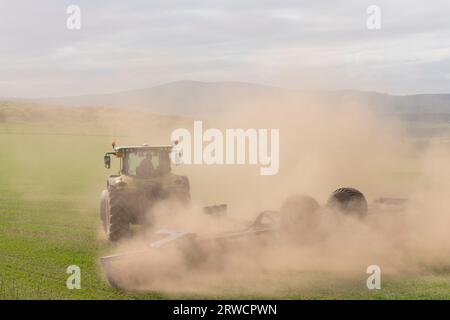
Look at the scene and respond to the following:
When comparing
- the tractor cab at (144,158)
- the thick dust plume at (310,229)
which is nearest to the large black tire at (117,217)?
the thick dust plume at (310,229)

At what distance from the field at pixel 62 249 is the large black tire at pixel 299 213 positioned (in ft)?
5.53

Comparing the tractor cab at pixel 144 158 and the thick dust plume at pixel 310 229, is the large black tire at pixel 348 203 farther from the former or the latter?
the tractor cab at pixel 144 158

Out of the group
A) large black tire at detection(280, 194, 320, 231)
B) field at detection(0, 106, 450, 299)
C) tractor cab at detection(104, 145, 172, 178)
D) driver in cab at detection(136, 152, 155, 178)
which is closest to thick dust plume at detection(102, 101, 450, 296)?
large black tire at detection(280, 194, 320, 231)

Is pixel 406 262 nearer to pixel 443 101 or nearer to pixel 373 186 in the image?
pixel 373 186

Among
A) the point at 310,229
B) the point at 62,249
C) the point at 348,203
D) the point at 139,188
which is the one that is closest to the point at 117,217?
the point at 139,188

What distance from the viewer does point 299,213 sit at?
14289 millimetres

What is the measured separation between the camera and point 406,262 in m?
14.2

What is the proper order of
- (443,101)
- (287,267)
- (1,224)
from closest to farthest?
(287,267)
(1,224)
(443,101)

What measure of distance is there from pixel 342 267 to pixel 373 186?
1459 centimetres

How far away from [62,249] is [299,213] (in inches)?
251

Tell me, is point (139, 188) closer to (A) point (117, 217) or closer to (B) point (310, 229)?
(A) point (117, 217)

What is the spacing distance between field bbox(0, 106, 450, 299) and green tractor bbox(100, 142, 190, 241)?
91 cm

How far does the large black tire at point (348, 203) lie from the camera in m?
14.8

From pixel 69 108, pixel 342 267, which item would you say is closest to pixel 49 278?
pixel 342 267
